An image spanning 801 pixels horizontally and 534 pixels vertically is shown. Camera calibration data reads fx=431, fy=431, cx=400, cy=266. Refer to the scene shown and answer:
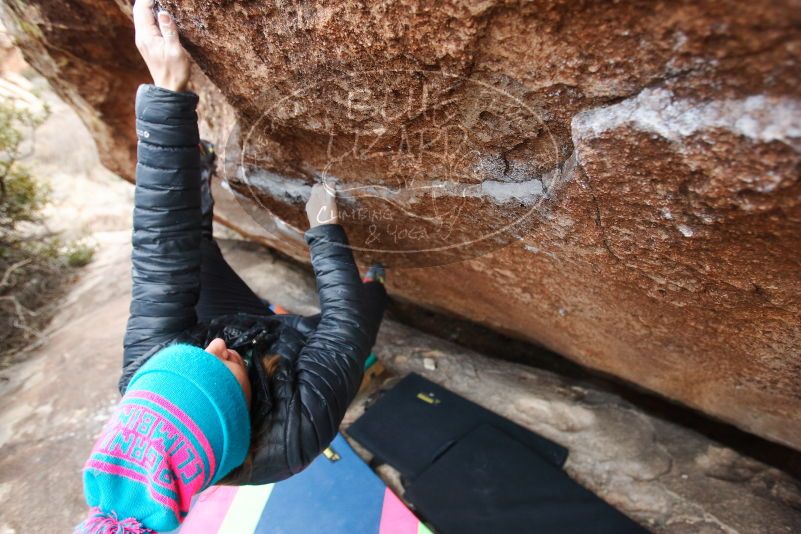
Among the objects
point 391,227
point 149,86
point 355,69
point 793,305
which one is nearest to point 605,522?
point 793,305

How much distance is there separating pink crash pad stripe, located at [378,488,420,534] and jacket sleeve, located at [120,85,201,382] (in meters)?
1.13

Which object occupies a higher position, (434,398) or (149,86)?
(149,86)

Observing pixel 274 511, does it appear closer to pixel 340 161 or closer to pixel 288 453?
pixel 288 453

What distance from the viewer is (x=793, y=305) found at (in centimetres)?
115


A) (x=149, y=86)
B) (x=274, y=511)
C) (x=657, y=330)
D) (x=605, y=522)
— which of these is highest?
(x=149, y=86)

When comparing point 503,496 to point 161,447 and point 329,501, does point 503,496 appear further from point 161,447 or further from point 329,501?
point 161,447

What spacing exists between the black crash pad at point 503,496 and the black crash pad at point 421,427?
66mm

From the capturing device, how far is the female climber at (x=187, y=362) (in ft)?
3.26

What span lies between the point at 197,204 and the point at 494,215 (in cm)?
103

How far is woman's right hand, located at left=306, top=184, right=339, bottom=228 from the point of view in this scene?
179 centimetres

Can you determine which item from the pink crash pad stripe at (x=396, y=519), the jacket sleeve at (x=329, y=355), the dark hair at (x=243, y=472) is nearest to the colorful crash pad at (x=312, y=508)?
the pink crash pad stripe at (x=396, y=519)

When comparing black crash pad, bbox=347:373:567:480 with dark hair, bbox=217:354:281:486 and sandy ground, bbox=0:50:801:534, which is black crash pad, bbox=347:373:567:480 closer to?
sandy ground, bbox=0:50:801:534

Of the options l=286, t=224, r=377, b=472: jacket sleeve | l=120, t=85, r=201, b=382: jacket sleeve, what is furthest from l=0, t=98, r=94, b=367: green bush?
l=286, t=224, r=377, b=472: jacket sleeve

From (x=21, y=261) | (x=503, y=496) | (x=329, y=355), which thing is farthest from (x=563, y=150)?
(x=21, y=261)
